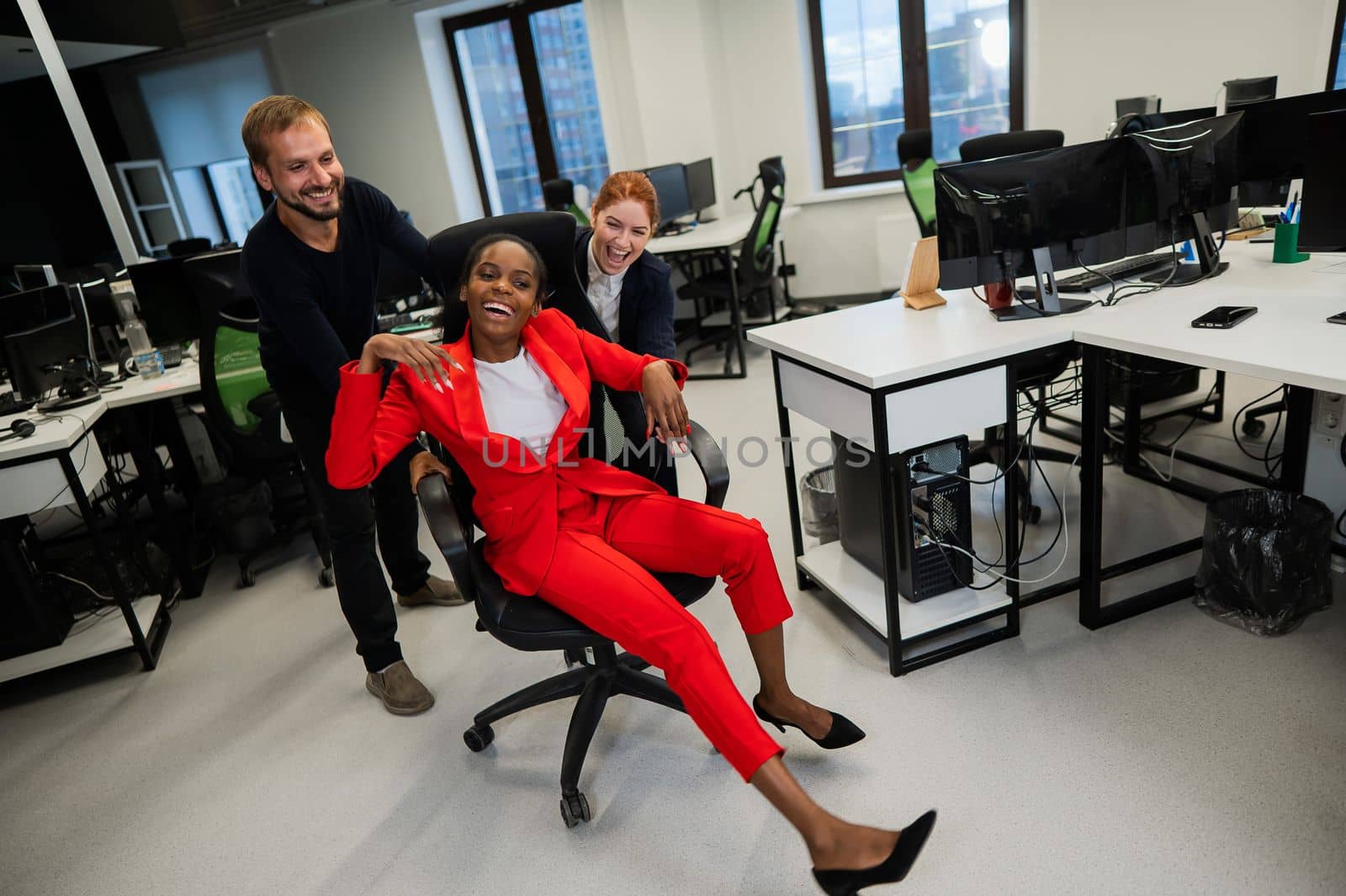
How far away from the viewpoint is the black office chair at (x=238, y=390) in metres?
2.77

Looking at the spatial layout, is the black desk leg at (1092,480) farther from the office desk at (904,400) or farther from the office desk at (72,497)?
the office desk at (72,497)

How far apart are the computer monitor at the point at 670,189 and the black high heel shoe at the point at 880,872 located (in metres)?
4.09

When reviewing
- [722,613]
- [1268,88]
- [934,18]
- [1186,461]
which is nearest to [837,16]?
[934,18]

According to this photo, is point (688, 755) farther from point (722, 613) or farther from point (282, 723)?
point (282, 723)

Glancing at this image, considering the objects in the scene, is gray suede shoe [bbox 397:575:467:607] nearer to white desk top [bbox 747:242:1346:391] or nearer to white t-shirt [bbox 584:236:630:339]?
white t-shirt [bbox 584:236:630:339]

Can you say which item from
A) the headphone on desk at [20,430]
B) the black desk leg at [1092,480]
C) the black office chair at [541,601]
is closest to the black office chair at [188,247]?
the headphone on desk at [20,430]

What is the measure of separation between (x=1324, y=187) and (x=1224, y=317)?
0.43 m

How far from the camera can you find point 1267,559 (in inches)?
77.5

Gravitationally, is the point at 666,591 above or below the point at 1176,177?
below

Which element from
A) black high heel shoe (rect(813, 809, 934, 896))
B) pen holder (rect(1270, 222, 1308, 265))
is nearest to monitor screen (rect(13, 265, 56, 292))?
black high heel shoe (rect(813, 809, 934, 896))

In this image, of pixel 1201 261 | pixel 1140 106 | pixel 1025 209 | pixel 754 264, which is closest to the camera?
pixel 1025 209

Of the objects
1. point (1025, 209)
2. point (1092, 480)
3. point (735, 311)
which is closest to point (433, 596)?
point (1092, 480)

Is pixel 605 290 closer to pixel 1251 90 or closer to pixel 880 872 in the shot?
pixel 880 872

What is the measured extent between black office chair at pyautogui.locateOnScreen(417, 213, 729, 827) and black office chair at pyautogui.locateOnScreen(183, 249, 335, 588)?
117cm
